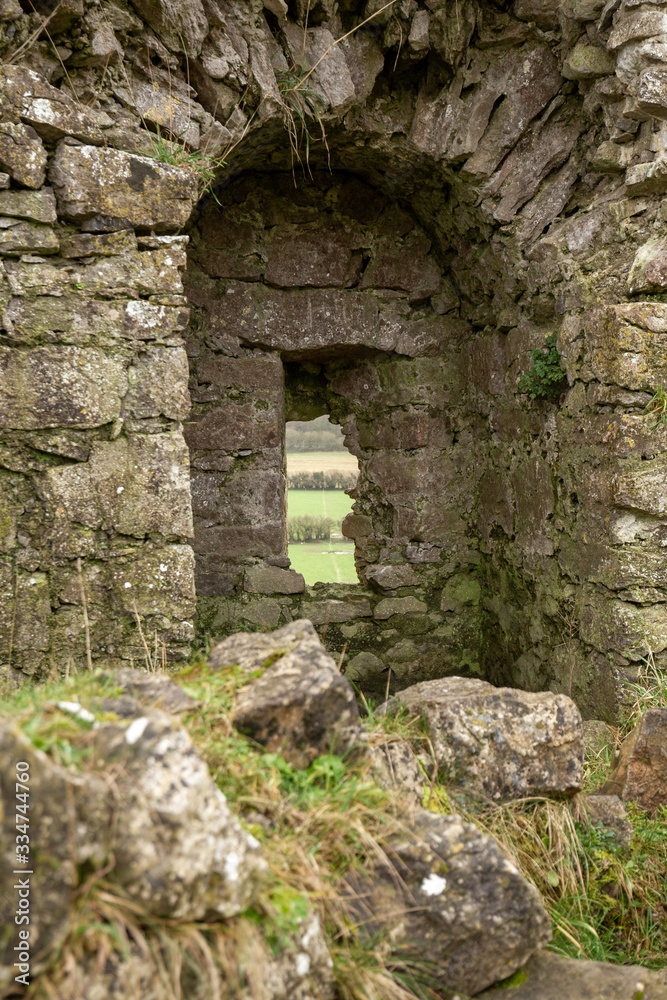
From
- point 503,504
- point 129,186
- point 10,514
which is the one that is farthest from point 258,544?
point 129,186

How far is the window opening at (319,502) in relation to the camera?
18.5 ft

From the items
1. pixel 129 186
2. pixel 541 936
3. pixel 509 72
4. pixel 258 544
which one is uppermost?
pixel 509 72

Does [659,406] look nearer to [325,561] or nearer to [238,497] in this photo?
[238,497]

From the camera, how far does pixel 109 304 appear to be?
288 centimetres

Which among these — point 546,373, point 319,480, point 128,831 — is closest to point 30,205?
point 128,831

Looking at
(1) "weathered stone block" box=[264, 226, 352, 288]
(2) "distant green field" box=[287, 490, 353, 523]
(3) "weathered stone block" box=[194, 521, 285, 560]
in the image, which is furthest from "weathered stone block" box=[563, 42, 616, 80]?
(2) "distant green field" box=[287, 490, 353, 523]

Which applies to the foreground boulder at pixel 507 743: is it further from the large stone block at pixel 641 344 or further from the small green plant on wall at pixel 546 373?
the small green plant on wall at pixel 546 373

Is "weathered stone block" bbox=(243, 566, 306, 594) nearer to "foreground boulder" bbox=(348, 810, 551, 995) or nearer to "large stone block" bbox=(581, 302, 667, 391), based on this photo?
"large stone block" bbox=(581, 302, 667, 391)

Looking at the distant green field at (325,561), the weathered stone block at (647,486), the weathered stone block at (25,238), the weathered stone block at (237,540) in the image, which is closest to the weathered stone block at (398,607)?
the distant green field at (325,561)

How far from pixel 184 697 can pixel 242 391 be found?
324cm

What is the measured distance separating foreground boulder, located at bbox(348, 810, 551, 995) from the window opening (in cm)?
340

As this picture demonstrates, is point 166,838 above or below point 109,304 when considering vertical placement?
below

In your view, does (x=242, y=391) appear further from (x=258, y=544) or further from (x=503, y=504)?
(x=503, y=504)

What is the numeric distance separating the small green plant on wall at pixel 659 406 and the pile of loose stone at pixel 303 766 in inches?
52.6
